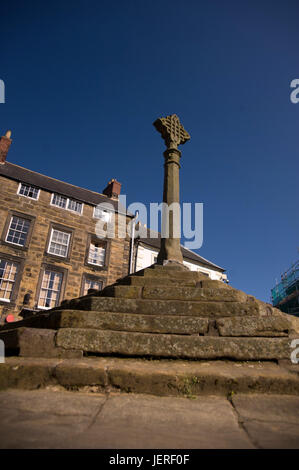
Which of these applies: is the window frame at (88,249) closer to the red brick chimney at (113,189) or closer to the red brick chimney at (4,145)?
the red brick chimney at (113,189)

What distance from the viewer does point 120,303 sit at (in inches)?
166

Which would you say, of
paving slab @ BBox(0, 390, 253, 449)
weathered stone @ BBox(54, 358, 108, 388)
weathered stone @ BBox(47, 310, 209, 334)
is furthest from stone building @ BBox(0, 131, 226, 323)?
paving slab @ BBox(0, 390, 253, 449)

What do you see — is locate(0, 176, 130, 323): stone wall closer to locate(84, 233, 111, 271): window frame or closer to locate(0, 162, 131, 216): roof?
locate(84, 233, 111, 271): window frame

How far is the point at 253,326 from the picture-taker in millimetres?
3756

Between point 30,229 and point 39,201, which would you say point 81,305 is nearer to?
point 30,229

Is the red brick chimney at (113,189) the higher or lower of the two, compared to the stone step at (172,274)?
higher

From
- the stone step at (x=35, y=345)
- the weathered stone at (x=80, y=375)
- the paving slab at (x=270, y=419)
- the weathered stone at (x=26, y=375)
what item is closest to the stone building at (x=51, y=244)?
the stone step at (x=35, y=345)

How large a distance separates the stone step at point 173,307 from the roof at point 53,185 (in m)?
13.5

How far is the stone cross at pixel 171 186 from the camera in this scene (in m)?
6.46

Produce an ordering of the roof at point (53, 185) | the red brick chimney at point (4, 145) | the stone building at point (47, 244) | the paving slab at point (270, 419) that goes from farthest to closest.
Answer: the red brick chimney at point (4, 145) < the roof at point (53, 185) < the stone building at point (47, 244) < the paving slab at point (270, 419)

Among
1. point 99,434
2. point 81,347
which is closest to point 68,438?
point 99,434

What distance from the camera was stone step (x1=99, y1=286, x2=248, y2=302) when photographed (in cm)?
450

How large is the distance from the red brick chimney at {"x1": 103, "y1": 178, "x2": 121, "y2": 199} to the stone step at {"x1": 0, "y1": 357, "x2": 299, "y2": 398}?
60.3 ft
